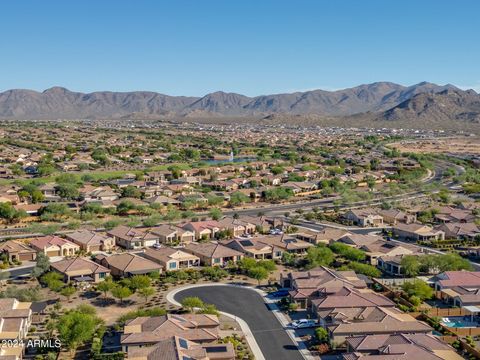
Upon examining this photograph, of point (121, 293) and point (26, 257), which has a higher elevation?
point (121, 293)

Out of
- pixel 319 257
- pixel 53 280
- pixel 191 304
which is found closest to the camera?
pixel 191 304

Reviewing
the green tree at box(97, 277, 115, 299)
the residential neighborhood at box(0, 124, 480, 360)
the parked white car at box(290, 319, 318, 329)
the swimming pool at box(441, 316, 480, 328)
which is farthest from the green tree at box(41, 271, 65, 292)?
the swimming pool at box(441, 316, 480, 328)

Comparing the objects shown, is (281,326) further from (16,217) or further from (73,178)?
(73,178)

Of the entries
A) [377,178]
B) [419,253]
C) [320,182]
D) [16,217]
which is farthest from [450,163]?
[16,217]

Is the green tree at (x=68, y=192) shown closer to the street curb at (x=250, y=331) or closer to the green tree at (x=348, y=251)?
the green tree at (x=348, y=251)

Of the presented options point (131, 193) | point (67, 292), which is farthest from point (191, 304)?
point (131, 193)

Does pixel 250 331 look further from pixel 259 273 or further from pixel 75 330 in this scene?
pixel 75 330
